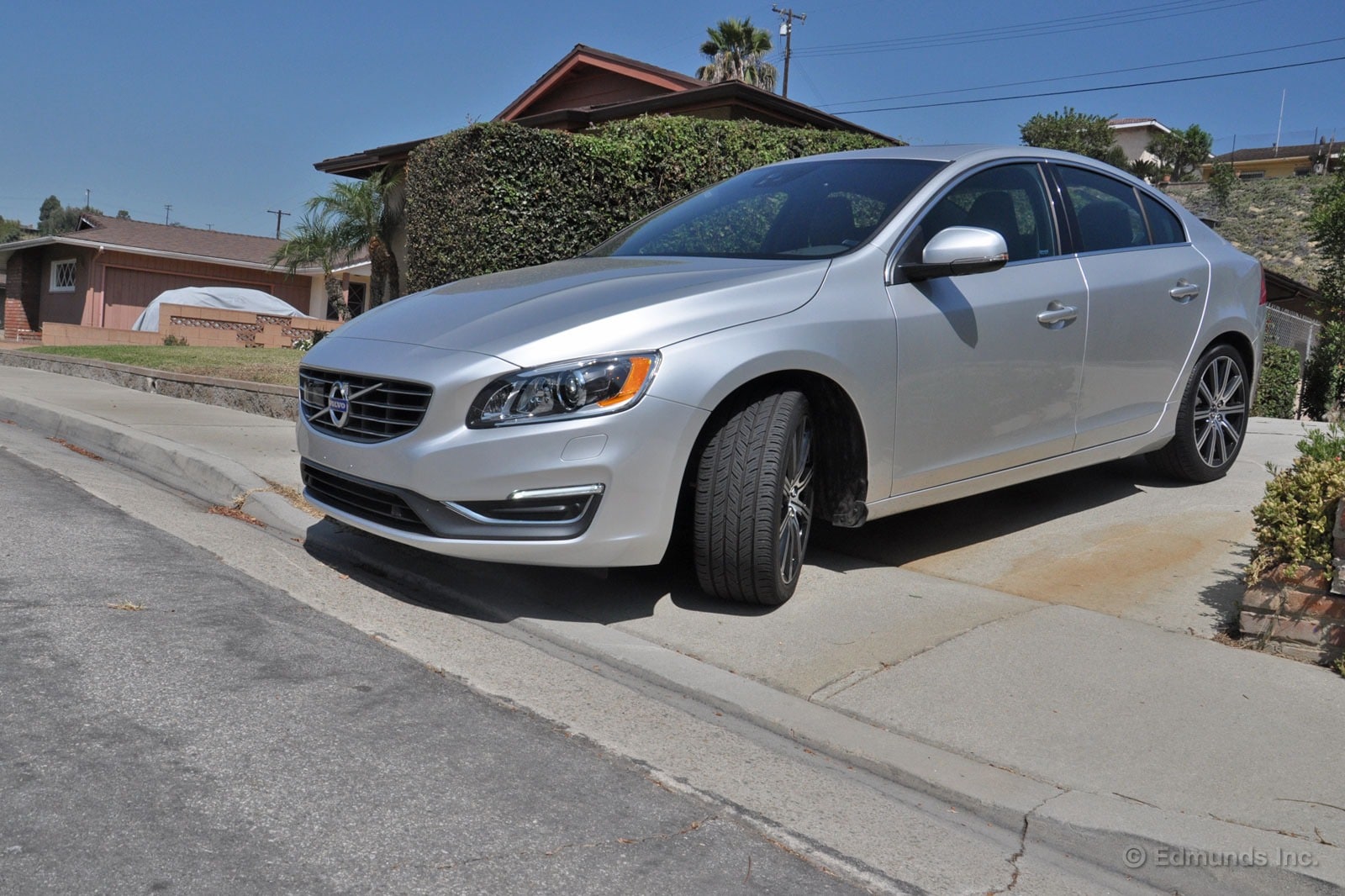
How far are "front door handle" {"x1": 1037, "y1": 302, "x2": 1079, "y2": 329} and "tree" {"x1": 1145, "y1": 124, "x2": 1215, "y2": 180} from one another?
55261mm

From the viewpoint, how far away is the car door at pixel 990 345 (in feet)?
15.7

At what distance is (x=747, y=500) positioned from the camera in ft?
14.0

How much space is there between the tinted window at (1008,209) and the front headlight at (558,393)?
1740 millimetres

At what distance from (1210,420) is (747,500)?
3.23m

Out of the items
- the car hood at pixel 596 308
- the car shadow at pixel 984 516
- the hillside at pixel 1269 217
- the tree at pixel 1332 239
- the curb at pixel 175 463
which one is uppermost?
the hillside at pixel 1269 217

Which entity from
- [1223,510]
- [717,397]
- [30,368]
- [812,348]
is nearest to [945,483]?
[812,348]

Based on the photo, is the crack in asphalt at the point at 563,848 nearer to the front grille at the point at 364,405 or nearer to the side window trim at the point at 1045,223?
the front grille at the point at 364,405

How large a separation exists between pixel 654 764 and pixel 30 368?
51.0 ft

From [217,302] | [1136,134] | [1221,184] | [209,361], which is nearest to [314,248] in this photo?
[217,302]

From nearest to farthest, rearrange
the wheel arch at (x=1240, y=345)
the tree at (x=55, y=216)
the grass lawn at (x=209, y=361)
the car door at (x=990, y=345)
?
the car door at (x=990, y=345) < the wheel arch at (x=1240, y=345) < the grass lawn at (x=209, y=361) < the tree at (x=55, y=216)

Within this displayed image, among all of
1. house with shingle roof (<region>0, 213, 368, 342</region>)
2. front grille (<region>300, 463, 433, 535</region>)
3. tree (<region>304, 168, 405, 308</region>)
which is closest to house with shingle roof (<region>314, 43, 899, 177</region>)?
tree (<region>304, 168, 405, 308</region>)

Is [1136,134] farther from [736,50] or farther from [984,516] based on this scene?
[984,516]

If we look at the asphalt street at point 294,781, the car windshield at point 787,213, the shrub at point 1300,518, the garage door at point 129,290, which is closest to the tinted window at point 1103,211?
the car windshield at point 787,213

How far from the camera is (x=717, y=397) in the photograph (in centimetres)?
420
